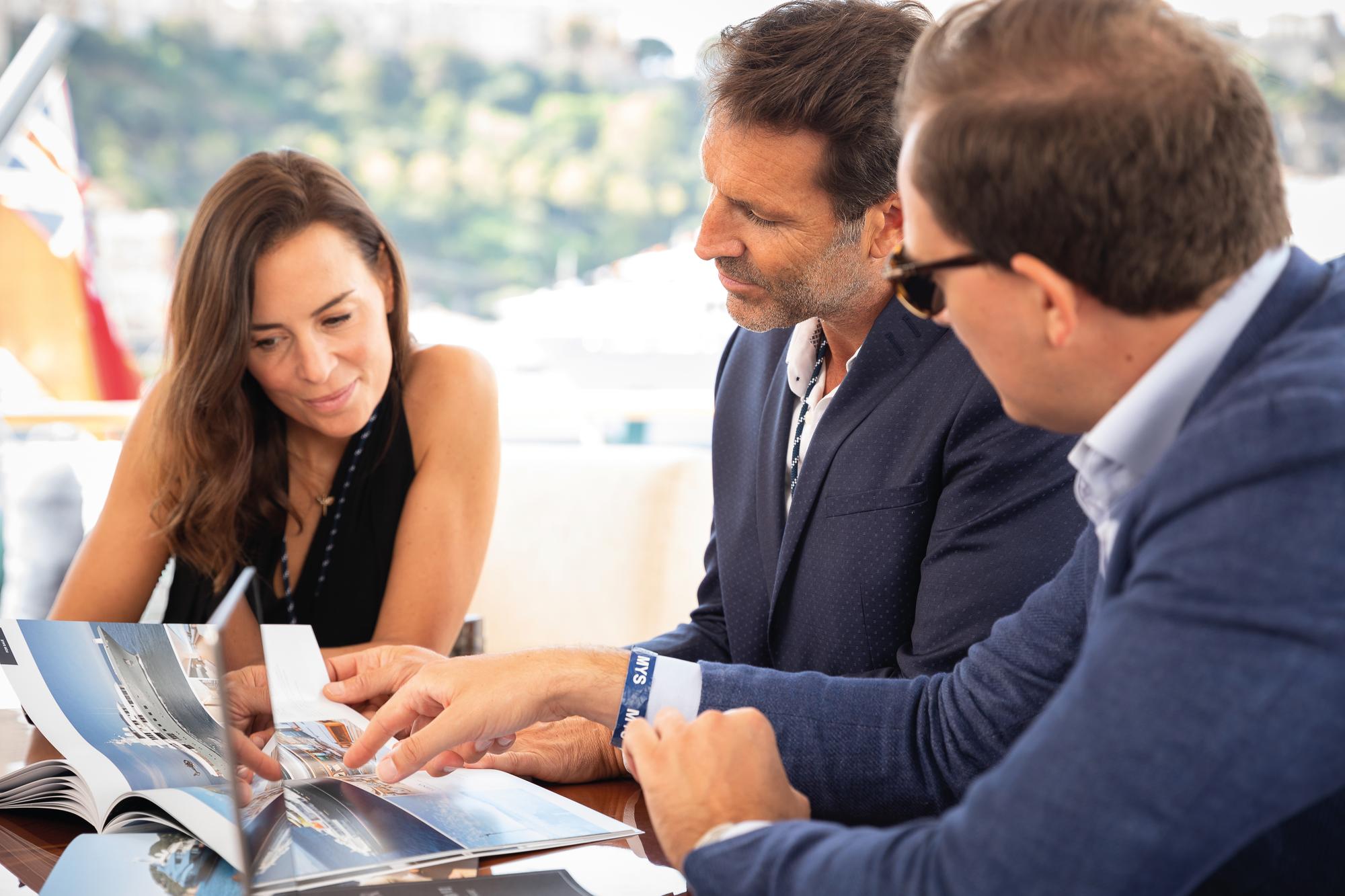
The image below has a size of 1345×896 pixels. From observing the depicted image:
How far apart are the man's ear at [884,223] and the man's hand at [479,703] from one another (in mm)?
695

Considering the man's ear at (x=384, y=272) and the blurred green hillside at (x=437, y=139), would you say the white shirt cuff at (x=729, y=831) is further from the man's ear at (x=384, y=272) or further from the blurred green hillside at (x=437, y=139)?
the blurred green hillside at (x=437, y=139)

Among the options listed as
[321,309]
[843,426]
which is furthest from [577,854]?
[321,309]

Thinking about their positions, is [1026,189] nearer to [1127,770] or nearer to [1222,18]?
[1127,770]

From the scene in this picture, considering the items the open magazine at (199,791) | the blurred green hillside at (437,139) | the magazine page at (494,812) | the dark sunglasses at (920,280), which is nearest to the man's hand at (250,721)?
the open magazine at (199,791)

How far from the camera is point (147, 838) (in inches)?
38.1

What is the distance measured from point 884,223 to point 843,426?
0.30m

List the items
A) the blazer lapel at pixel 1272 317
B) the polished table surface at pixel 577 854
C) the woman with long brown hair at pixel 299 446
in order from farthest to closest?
1. the woman with long brown hair at pixel 299 446
2. the polished table surface at pixel 577 854
3. the blazer lapel at pixel 1272 317

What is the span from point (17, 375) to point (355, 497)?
3364 mm

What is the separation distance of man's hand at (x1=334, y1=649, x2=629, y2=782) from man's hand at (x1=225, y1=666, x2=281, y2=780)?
0.11m

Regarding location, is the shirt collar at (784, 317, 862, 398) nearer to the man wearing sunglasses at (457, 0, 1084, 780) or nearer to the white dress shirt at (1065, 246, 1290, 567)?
the man wearing sunglasses at (457, 0, 1084, 780)

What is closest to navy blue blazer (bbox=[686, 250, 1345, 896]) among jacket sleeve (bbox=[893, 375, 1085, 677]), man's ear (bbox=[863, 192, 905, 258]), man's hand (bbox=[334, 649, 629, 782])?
man's hand (bbox=[334, 649, 629, 782])

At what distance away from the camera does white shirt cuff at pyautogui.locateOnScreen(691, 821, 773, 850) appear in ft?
2.65

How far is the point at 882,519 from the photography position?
139 centimetres

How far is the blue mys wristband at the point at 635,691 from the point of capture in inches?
43.7
